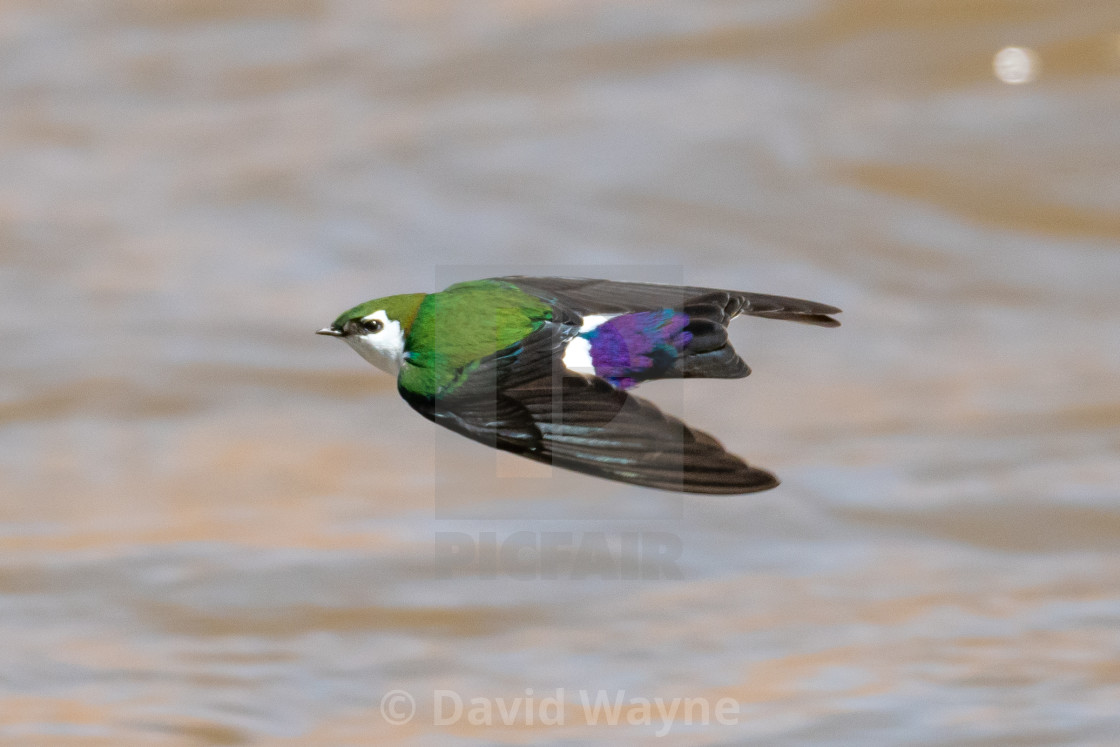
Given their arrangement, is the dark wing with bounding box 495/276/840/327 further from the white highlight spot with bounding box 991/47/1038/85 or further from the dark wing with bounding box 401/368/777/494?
the white highlight spot with bounding box 991/47/1038/85

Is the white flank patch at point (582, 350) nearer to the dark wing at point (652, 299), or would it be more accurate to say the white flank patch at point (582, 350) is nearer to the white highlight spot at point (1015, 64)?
the dark wing at point (652, 299)

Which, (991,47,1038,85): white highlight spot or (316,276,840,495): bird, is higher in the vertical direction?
(991,47,1038,85): white highlight spot

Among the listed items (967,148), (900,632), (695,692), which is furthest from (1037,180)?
(695,692)

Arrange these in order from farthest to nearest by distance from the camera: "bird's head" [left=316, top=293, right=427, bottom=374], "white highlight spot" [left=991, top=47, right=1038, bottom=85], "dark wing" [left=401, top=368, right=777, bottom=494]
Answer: "white highlight spot" [left=991, top=47, right=1038, bottom=85] < "bird's head" [left=316, top=293, right=427, bottom=374] < "dark wing" [left=401, top=368, right=777, bottom=494]

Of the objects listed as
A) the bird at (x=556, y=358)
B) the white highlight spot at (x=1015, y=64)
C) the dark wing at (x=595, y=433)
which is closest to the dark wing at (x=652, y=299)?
the bird at (x=556, y=358)

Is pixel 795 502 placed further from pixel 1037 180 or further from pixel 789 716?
pixel 1037 180

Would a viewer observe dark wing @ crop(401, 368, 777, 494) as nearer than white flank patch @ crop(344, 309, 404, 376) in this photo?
Yes

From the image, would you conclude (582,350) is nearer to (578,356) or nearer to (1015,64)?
(578,356)

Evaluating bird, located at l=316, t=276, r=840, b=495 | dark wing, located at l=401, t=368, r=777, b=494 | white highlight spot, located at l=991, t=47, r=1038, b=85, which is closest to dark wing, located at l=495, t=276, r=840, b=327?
bird, located at l=316, t=276, r=840, b=495
